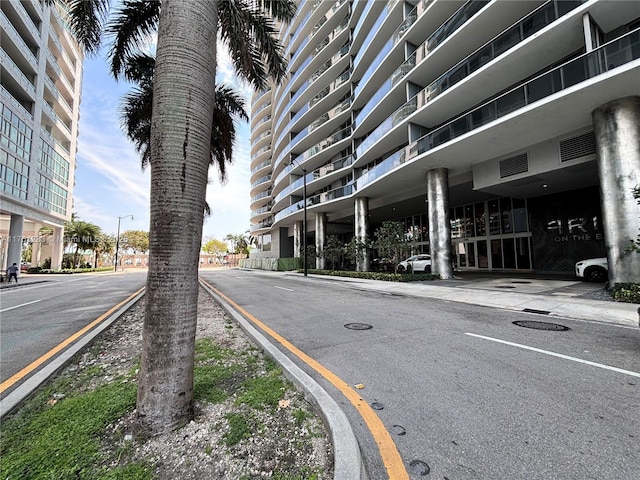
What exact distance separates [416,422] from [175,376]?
7.66ft

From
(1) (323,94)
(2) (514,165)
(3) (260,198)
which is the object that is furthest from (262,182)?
(2) (514,165)

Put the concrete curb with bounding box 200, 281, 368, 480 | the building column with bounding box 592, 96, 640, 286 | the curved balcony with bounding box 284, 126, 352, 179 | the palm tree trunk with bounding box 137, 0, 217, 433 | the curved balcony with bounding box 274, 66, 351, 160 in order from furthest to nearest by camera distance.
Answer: the curved balcony with bounding box 274, 66, 351, 160
the curved balcony with bounding box 284, 126, 352, 179
the building column with bounding box 592, 96, 640, 286
the palm tree trunk with bounding box 137, 0, 217, 433
the concrete curb with bounding box 200, 281, 368, 480

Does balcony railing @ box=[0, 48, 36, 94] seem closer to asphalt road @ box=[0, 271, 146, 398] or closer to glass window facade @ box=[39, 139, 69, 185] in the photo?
glass window facade @ box=[39, 139, 69, 185]

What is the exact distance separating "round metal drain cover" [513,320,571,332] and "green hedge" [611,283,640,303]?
451 centimetres

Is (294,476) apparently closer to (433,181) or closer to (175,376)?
(175,376)

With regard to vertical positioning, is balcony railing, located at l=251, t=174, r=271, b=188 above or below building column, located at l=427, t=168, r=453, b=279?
above

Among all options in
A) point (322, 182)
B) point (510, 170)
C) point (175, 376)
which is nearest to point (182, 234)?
point (175, 376)

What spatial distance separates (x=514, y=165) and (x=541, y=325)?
12131 millimetres

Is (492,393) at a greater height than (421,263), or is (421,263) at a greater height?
(421,263)

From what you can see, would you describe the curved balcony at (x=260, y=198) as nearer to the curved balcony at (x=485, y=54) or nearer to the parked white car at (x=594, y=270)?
the curved balcony at (x=485, y=54)

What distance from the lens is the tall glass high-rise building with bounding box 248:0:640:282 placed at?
10.3 meters

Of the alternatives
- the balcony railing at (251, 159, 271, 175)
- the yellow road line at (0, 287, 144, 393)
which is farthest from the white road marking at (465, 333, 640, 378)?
the balcony railing at (251, 159, 271, 175)

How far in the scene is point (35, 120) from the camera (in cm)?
2869

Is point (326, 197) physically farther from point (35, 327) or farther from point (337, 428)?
point (337, 428)
